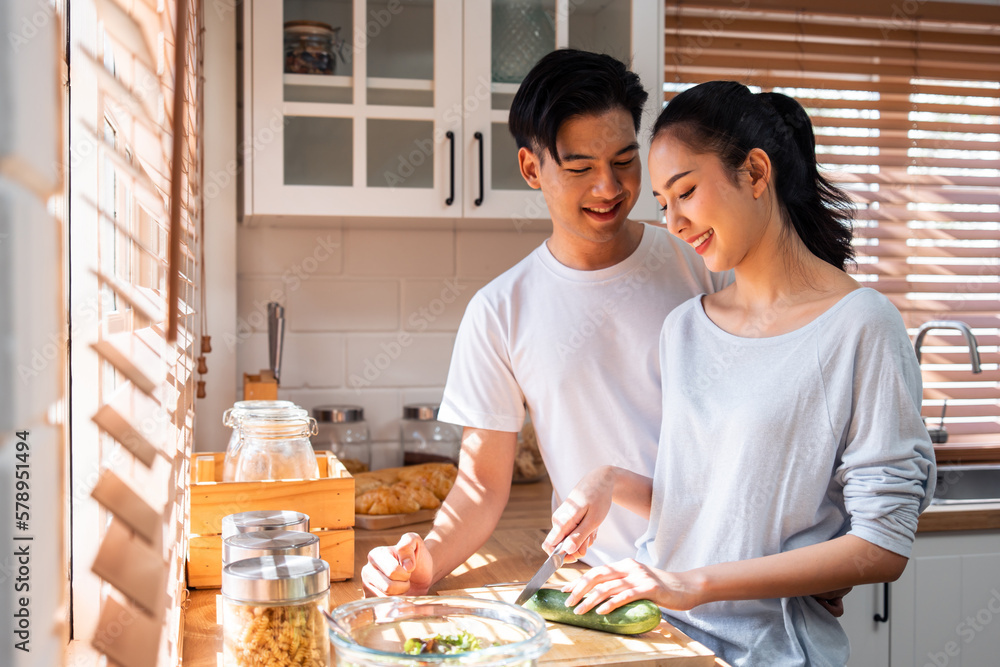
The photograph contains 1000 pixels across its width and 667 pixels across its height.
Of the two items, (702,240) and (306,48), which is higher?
(306,48)

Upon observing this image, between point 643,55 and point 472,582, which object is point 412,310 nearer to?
point 643,55

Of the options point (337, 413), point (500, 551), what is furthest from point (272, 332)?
point (500, 551)

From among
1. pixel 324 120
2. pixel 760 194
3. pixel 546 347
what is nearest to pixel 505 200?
pixel 324 120

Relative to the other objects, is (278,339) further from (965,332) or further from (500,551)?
(965,332)

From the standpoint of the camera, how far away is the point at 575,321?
1380mm

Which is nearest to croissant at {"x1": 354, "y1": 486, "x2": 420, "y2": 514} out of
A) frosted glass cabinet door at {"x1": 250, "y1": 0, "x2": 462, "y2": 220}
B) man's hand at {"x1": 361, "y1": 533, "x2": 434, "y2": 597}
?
man's hand at {"x1": 361, "y1": 533, "x2": 434, "y2": 597}

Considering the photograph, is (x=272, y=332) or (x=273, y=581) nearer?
(x=273, y=581)

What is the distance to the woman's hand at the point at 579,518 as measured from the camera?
1.04 metres

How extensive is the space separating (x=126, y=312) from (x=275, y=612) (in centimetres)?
27

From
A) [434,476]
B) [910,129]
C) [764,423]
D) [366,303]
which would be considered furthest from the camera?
[910,129]

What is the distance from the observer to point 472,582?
1.24 metres

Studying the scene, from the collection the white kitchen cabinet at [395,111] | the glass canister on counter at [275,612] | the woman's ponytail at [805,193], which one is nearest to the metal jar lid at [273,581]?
the glass canister on counter at [275,612]

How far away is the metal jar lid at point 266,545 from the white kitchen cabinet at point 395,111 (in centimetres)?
109

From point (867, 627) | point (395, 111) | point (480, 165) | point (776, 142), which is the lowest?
point (867, 627)
